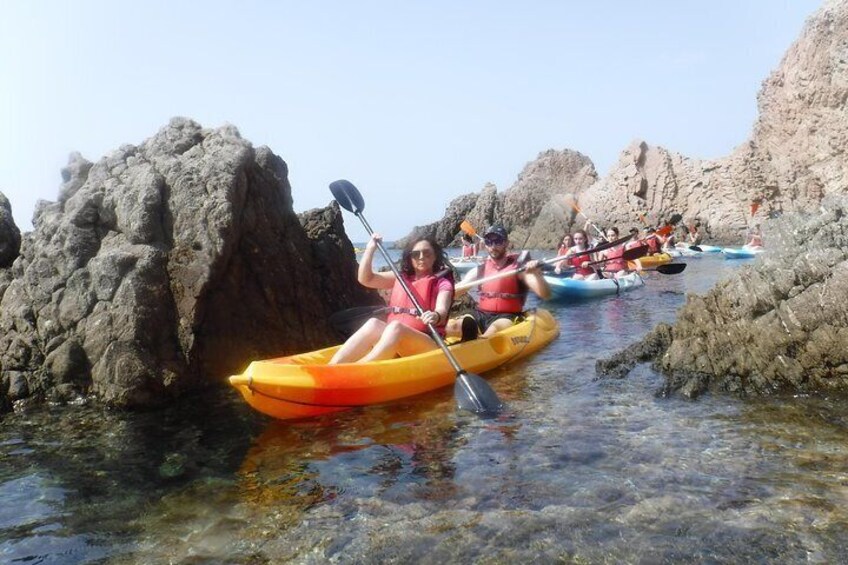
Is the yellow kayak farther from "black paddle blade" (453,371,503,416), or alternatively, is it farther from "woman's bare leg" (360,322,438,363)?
"black paddle blade" (453,371,503,416)

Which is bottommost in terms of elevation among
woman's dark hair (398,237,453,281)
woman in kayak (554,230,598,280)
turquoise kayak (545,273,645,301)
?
turquoise kayak (545,273,645,301)

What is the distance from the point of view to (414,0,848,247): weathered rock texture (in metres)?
34.6

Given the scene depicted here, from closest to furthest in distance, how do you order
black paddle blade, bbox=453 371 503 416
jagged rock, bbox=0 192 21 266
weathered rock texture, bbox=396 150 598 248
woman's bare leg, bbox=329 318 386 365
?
1. black paddle blade, bbox=453 371 503 416
2. woman's bare leg, bbox=329 318 386 365
3. jagged rock, bbox=0 192 21 266
4. weathered rock texture, bbox=396 150 598 248

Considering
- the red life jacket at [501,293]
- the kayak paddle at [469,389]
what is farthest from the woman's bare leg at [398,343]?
the red life jacket at [501,293]

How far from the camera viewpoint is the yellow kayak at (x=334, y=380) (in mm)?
4832

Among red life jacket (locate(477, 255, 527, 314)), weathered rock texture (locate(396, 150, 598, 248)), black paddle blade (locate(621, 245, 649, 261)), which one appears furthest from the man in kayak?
weathered rock texture (locate(396, 150, 598, 248))

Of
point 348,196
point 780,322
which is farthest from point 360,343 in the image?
point 780,322

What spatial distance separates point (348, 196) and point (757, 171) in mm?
39127

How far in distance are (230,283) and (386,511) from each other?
12.5ft

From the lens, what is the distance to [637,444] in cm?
423

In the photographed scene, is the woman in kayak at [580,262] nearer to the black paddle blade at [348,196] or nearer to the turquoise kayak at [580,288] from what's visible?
the turquoise kayak at [580,288]

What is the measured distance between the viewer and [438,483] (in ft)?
12.3

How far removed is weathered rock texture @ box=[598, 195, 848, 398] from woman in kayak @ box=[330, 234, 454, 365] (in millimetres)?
1882

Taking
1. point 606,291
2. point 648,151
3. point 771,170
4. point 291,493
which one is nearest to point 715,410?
point 291,493
